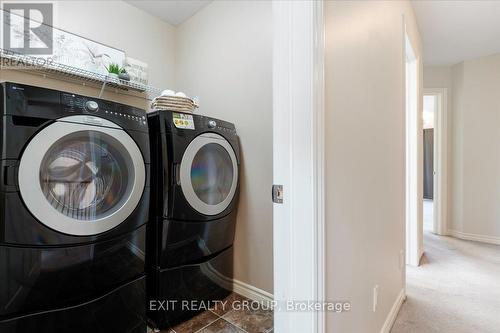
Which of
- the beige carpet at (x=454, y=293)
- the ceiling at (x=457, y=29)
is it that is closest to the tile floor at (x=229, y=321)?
the beige carpet at (x=454, y=293)

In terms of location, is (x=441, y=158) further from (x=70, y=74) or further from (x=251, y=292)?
(x=70, y=74)

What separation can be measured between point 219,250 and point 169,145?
2.67ft

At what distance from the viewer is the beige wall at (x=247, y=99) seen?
179cm

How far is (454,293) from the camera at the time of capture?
2.00m

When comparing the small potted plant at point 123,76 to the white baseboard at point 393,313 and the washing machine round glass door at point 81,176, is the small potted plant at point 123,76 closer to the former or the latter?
the washing machine round glass door at point 81,176

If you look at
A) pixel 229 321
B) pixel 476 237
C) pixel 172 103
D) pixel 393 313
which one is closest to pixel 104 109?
pixel 172 103

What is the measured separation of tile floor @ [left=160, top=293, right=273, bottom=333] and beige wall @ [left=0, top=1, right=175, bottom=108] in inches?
66.6

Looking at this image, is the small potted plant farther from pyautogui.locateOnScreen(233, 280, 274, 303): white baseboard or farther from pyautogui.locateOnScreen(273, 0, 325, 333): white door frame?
pyautogui.locateOnScreen(233, 280, 274, 303): white baseboard

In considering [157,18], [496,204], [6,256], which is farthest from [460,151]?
[6,256]

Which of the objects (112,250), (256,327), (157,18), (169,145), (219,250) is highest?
(157,18)

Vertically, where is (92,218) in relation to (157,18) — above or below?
below

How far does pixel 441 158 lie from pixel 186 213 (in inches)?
145

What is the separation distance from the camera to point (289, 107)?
784mm

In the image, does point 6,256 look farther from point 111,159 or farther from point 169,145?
point 169,145
